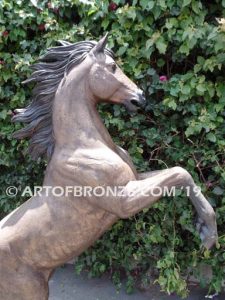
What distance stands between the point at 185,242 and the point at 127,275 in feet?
1.70

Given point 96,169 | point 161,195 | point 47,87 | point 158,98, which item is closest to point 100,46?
point 47,87

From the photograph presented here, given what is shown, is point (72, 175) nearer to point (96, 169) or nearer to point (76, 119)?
point (96, 169)

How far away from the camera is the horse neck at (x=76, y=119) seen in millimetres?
1901

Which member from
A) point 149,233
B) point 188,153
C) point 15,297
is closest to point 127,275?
point 149,233

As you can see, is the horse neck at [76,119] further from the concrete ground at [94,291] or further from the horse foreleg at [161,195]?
the concrete ground at [94,291]

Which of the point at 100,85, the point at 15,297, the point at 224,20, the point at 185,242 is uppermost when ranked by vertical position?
the point at 224,20

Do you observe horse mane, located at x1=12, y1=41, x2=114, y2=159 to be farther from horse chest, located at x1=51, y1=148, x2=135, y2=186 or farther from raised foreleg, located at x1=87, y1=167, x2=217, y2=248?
raised foreleg, located at x1=87, y1=167, x2=217, y2=248

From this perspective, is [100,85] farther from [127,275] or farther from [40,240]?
[127,275]

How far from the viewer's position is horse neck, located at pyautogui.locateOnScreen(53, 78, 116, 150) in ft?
6.24

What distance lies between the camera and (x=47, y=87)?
1.98 metres

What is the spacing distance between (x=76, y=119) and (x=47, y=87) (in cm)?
22

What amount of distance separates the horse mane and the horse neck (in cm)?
7

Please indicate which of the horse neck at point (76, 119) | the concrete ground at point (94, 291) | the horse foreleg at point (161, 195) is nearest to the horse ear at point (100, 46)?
the horse neck at point (76, 119)

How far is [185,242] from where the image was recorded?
297 cm
